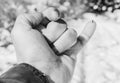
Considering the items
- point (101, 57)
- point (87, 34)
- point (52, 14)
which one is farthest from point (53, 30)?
point (101, 57)

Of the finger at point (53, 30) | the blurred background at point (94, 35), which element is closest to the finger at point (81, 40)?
the finger at point (53, 30)

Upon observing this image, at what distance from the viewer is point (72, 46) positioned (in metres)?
1.21

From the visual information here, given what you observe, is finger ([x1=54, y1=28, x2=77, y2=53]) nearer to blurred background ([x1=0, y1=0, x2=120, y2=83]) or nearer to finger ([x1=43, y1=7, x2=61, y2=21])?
finger ([x1=43, y1=7, x2=61, y2=21])

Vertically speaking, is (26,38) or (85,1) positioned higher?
(26,38)

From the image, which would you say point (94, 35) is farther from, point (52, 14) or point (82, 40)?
point (52, 14)

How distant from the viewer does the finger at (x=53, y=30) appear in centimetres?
113

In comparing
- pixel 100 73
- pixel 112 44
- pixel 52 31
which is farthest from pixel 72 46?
pixel 112 44

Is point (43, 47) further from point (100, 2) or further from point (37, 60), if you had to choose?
point (100, 2)

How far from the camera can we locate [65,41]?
1.15 meters

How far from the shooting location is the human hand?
1.10 m

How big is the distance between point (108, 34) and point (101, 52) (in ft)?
0.50

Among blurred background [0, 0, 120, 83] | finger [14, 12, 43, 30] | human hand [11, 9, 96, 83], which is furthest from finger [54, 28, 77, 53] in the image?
blurred background [0, 0, 120, 83]

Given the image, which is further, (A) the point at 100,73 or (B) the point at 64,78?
(A) the point at 100,73

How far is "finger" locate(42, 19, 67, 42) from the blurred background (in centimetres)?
51
